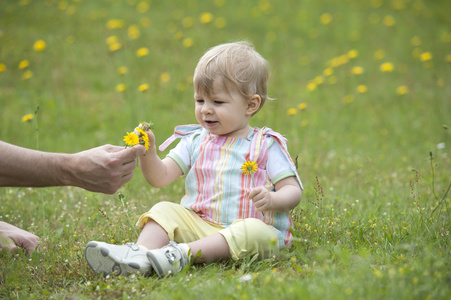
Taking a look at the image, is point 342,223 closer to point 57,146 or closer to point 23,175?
point 23,175

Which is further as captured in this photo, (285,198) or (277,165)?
(277,165)

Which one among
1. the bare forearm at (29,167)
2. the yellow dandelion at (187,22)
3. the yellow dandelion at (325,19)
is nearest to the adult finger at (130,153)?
the bare forearm at (29,167)

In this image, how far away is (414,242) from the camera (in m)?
2.62

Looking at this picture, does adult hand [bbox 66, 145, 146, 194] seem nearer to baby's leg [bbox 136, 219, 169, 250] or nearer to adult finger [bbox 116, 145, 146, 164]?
adult finger [bbox 116, 145, 146, 164]

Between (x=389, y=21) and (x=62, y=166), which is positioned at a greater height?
(x=389, y=21)

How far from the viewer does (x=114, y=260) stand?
2291 millimetres

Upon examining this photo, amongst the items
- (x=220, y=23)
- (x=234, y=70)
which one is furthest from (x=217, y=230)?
(x=220, y=23)

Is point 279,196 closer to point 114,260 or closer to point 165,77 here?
point 114,260

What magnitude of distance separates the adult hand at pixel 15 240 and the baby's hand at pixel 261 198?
1.18 m

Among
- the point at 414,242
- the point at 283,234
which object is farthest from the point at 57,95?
the point at 414,242

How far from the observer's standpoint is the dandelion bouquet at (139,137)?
239 centimetres

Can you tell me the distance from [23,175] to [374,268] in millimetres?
1605

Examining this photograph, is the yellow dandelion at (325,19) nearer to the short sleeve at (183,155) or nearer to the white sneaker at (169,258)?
the short sleeve at (183,155)

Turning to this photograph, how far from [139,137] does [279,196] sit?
0.73 meters
